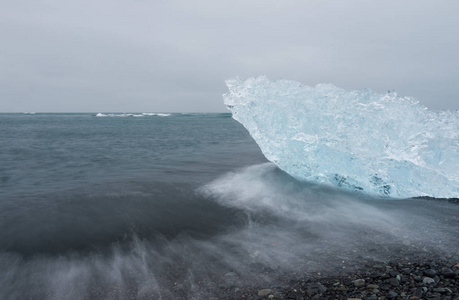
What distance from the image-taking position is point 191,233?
5508 millimetres

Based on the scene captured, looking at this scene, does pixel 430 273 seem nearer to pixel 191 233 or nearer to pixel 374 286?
pixel 374 286

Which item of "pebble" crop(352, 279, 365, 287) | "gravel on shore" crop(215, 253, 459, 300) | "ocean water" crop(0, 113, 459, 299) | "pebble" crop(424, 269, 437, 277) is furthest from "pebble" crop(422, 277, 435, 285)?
"pebble" crop(352, 279, 365, 287)

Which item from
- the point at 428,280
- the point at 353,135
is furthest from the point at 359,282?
the point at 353,135

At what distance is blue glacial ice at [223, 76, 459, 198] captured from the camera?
24.1ft

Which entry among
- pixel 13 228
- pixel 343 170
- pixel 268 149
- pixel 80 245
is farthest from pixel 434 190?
pixel 13 228

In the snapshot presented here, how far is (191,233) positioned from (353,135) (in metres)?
5.90

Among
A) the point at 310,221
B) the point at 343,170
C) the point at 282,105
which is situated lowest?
the point at 310,221

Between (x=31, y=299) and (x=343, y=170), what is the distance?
27.2 feet

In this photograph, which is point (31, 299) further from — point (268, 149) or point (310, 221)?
point (268, 149)

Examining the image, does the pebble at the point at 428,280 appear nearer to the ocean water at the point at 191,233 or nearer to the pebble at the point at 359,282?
the ocean water at the point at 191,233

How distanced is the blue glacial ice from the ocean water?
570 millimetres

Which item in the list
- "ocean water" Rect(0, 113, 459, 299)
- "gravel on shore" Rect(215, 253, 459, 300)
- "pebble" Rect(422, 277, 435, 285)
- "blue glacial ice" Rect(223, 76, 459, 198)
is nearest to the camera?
"gravel on shore" Rect(215, 253, 459, 300)

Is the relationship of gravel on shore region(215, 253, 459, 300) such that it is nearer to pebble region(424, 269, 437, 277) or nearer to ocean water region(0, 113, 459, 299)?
pebble region(424, 269, 437, 277)

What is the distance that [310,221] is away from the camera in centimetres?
608
